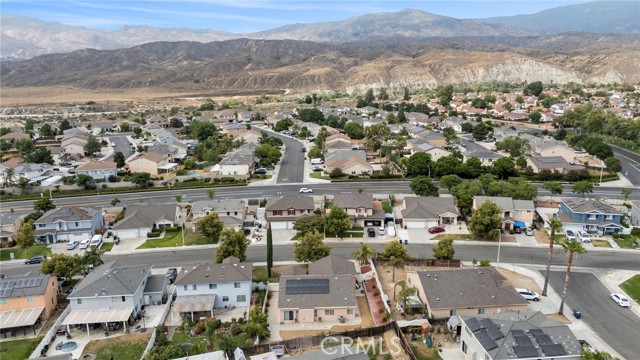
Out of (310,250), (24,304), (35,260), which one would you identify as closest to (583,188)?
(310,250)

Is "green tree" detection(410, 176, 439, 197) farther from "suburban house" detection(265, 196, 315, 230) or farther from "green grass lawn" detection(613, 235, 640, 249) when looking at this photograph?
"green grass lawn" detection(613, 235, 640, 249)

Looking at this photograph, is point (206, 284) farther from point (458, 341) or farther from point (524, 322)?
point (524, 322)

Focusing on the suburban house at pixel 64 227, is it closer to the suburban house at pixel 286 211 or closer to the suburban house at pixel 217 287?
the suburban house at pixel 286 211

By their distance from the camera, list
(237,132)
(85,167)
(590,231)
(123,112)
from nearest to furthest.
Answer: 1. (590,231)
2. (85,167)
3. (237,132)
4. (123,112)

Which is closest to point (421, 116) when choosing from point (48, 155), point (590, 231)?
point (590, 231)

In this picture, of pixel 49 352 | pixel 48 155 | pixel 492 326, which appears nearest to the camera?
pixel 492 326

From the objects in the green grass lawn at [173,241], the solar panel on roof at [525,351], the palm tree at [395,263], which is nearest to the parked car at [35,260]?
the green grass lawn at [173,241]

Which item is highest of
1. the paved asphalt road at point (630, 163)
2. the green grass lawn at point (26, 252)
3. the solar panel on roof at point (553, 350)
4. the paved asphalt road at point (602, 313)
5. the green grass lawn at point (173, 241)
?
the paved asphalt road at point (630, 163)
